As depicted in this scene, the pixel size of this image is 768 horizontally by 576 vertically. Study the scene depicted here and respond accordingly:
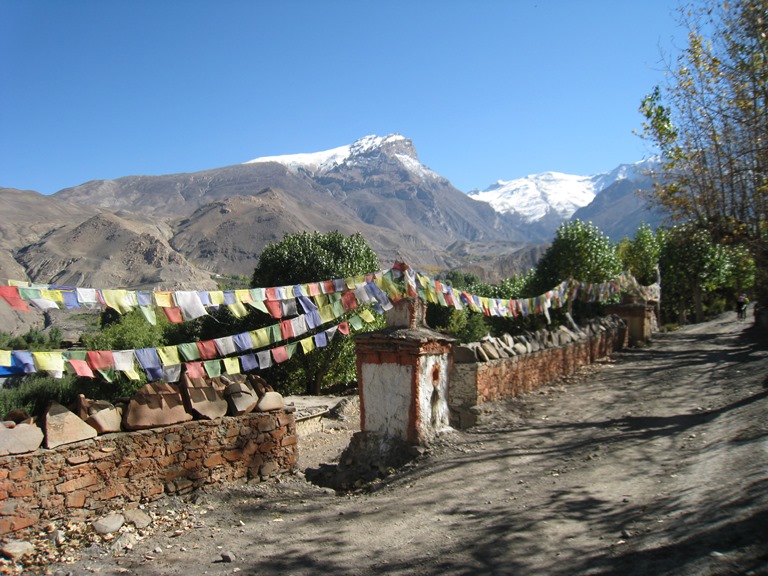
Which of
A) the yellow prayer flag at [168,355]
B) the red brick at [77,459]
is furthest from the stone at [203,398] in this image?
the red brick at [77,459]

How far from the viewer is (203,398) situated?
266 inches

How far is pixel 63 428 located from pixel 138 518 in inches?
46.1

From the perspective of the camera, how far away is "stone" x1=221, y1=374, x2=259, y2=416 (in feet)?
22.8

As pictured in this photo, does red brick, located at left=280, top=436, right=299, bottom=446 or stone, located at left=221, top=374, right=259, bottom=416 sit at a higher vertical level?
stone, located at left=221, top=374, right=259, bottom=416

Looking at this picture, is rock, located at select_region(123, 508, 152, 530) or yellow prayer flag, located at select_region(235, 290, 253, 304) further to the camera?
yellow prayer flag, located at select_region(235, 290, 253, 304)

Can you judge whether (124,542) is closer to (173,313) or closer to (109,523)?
(109,523)

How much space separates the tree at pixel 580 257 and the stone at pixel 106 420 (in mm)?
24244

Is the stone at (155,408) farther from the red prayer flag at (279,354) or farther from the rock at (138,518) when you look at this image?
the red prayer flag at (279,354)

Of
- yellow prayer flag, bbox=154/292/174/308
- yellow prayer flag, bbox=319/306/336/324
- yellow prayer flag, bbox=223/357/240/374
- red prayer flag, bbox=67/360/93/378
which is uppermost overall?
yellow prayer flag, bbox=154/292/174/308

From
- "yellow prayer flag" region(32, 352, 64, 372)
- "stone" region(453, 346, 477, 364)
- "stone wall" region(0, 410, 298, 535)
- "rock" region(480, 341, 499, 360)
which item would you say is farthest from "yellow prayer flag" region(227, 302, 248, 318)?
"rock" region(480, 341, 499, 360)

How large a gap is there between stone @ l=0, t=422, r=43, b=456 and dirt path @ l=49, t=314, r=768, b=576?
44.7 inches

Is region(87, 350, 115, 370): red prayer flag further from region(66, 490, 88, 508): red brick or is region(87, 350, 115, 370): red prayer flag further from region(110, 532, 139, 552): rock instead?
region(110, 532, 139, 552): rock

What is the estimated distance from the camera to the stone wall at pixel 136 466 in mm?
5242

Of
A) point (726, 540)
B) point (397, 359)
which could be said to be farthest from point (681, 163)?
point (726, 540)
